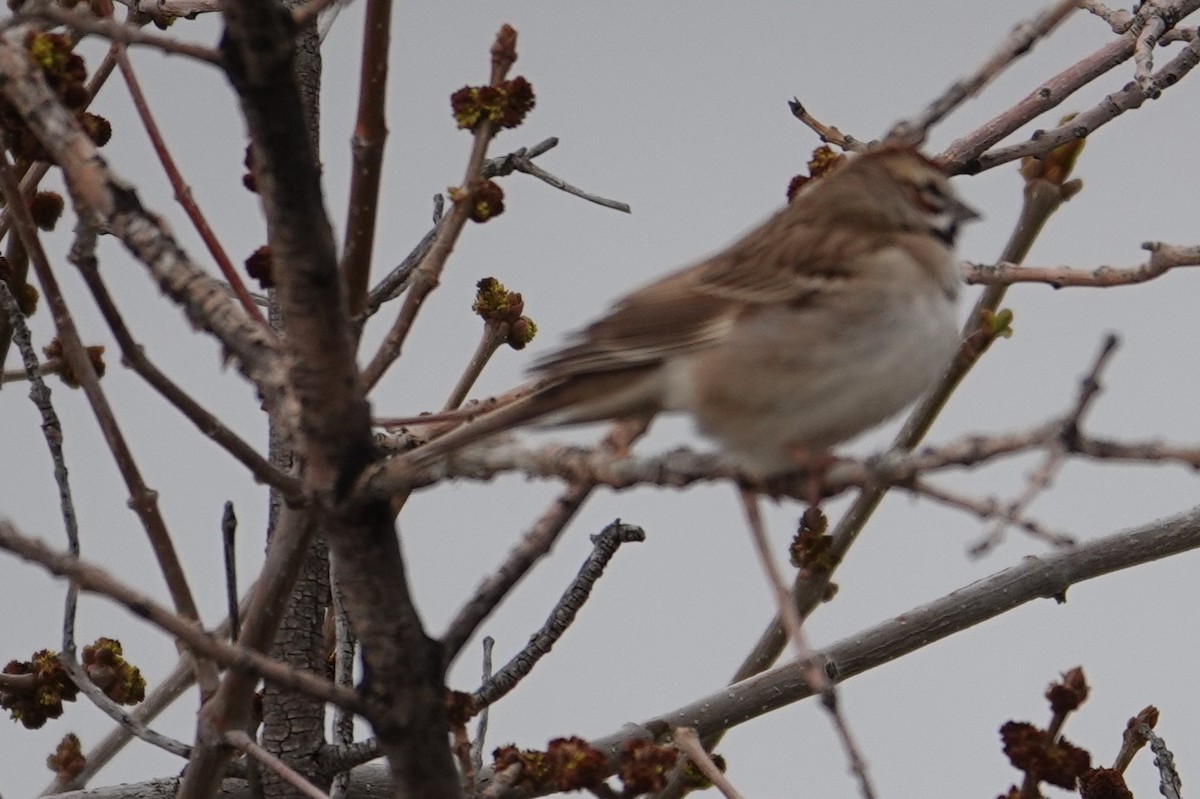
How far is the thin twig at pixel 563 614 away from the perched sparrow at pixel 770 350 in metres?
0.50

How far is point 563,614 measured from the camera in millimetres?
2912

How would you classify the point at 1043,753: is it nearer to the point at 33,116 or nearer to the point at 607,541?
the point at 607,541

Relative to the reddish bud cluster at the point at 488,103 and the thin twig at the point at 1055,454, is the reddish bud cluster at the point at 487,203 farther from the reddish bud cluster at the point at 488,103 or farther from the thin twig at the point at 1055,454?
the thin twig at the point at 1055,454

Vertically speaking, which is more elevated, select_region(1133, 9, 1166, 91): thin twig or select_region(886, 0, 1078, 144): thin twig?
select_region(1133, 9, 1166, 91): thin twig

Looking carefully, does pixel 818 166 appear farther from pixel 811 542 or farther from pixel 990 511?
pixel 990 511

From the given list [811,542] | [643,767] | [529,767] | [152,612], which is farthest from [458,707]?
[811,542]

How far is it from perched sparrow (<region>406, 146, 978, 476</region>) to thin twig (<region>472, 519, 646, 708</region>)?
0.50 meters

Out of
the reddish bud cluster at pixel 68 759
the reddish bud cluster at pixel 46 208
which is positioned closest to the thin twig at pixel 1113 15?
the reddish bud cluster at pixel 46 208

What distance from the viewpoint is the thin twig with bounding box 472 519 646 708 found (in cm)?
288

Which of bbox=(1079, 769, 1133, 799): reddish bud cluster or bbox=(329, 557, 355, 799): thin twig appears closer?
bbox=(1079, 769, 1133, 799): reddish bud cluster

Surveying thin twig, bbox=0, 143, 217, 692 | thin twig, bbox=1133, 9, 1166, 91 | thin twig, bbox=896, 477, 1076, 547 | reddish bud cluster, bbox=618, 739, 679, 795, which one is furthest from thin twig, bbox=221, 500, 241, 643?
thin twig, bbox=1133, 9, 1166, 91

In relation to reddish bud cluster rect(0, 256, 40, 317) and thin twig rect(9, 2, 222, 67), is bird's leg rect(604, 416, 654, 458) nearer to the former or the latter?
thin twig rect(9, 2, 222, 67)

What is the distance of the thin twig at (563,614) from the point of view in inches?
113

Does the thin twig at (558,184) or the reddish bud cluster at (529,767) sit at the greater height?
the thin twig at (558,184)
